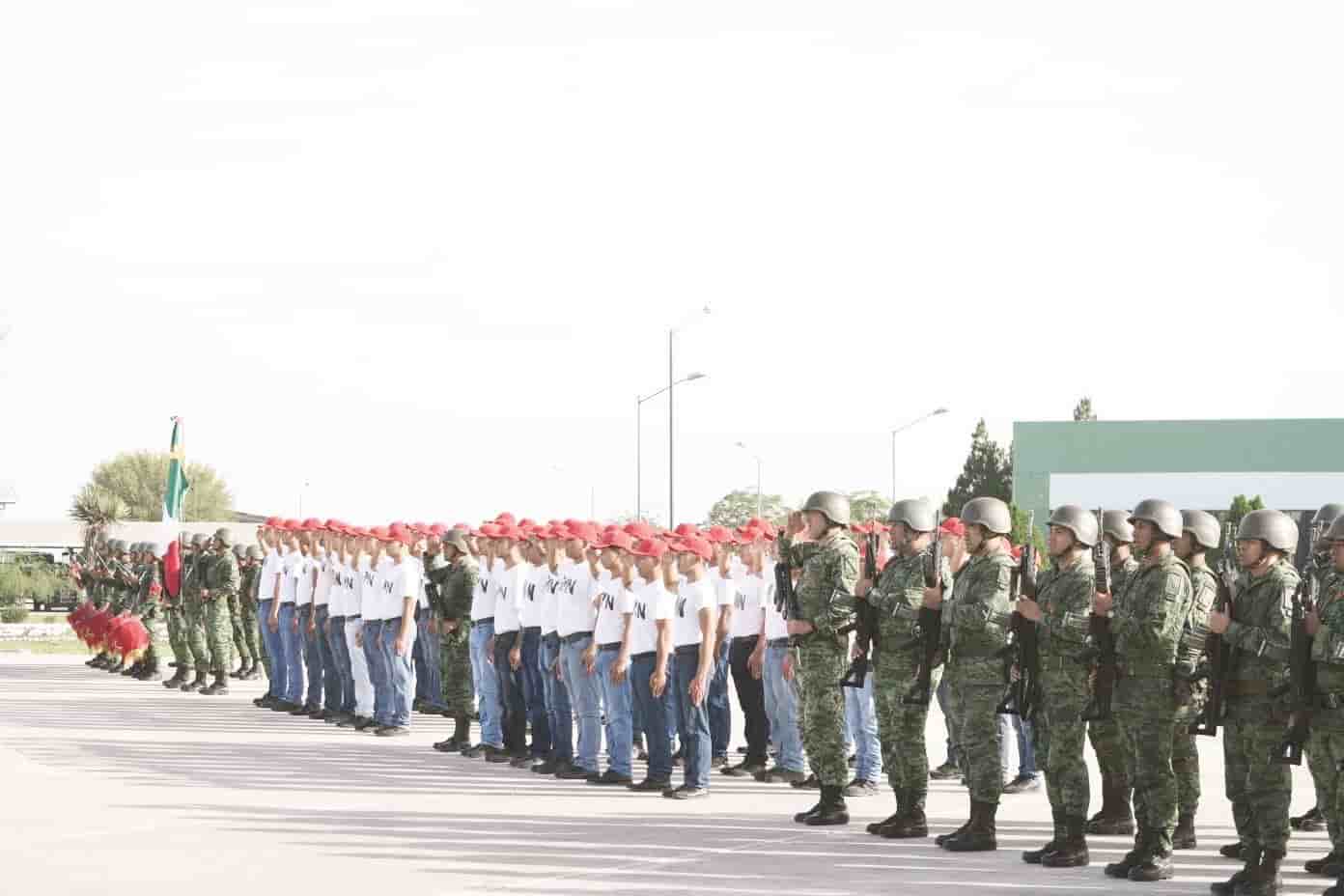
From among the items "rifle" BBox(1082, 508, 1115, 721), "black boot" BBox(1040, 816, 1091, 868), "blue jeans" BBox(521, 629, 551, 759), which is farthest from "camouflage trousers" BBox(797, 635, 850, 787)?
"blue jeans" BBox(521, 629, 551, 759)

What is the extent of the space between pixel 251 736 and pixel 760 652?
222 inches

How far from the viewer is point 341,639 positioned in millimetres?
20766

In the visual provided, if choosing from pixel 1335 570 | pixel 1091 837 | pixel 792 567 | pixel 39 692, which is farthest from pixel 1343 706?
pixel 39 692

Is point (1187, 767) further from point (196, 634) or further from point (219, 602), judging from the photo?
point (196, 634)

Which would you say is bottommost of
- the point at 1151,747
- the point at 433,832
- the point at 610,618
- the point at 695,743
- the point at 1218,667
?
the point at 433,832

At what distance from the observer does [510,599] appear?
1683 cm

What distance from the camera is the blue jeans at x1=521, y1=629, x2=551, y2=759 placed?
16516 millimetres

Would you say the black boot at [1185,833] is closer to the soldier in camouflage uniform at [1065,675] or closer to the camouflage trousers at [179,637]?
the soldier in camouflage uniform at [1065,675]

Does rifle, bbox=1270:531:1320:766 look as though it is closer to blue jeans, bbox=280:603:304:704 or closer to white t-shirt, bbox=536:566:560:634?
white t-shirt, bbox=536:566:560:634

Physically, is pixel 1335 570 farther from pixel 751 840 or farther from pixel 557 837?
pixel 557 837

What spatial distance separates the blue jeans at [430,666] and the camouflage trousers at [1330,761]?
12.2 m

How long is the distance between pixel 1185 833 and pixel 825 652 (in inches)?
102

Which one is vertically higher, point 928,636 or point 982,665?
point 928,636

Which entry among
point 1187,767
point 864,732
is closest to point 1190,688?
point 1187,767
